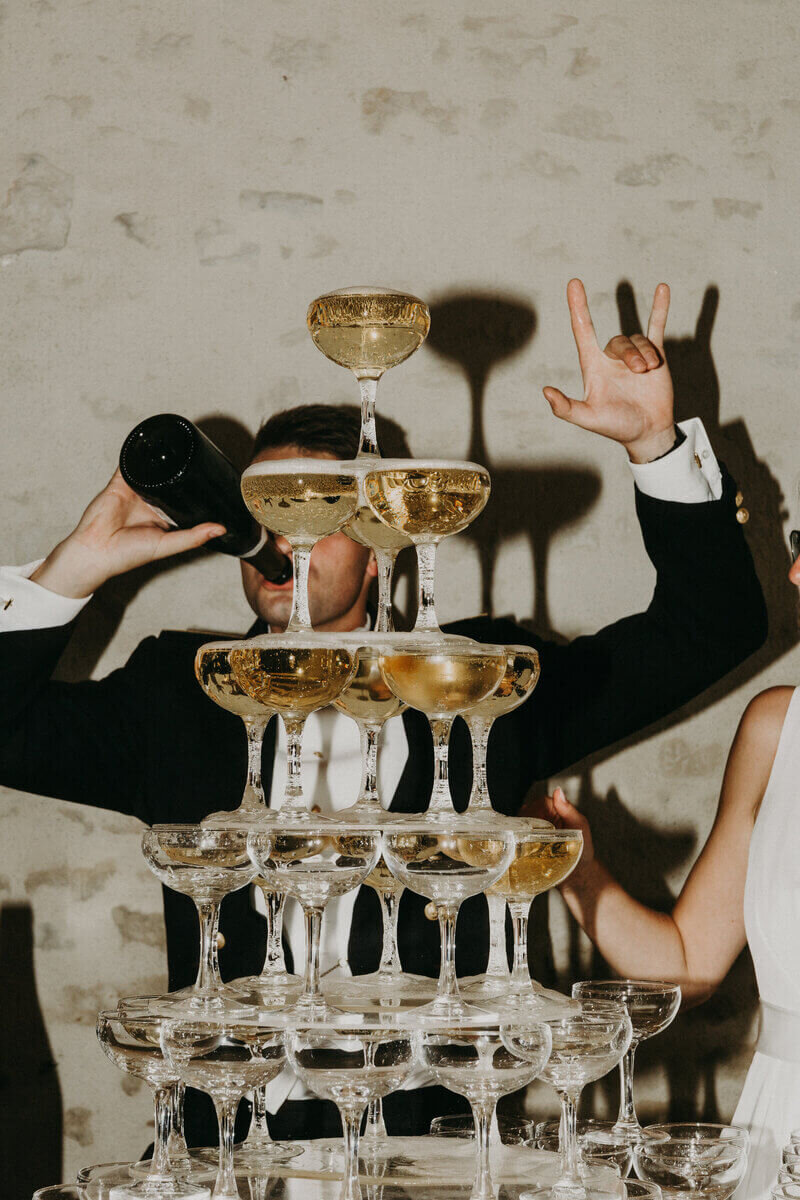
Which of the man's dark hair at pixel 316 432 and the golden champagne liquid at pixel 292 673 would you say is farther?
the man's dark hair at pixel 316 432

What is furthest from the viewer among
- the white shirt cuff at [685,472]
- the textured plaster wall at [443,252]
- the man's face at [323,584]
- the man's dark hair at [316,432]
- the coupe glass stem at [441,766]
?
the textured plaster wall at [443,252]

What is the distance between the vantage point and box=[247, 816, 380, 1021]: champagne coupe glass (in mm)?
1052

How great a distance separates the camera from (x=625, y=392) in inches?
72.8


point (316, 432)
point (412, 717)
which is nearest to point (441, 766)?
point (412, 717)

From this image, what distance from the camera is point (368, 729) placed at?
1458 millimetres

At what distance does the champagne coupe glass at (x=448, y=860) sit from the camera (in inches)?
41.0

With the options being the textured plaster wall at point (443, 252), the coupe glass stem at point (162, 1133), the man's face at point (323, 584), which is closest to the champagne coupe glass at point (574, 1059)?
the coupe glass stem at point (162, 1133)

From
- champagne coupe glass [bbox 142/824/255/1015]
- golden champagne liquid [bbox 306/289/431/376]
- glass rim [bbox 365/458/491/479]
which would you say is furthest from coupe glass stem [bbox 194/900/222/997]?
golden champagne liquid [bbox 306/289/431/376]

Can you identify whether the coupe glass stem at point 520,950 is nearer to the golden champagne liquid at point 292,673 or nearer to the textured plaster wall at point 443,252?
the golden champagne liquid at point 292,673

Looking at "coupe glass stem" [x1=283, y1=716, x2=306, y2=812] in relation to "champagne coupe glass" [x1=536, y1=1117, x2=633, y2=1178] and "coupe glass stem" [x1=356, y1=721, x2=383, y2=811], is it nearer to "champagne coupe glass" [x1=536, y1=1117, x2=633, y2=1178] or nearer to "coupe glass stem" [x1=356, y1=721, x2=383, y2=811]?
"coupe glass stem" [x1=356, y1=721, x2=383, y2=811]

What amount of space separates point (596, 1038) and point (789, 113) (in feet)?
8.12

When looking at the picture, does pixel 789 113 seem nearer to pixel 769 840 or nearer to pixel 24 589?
pixel 769 840

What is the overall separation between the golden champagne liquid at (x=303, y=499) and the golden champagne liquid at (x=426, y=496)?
24 mm

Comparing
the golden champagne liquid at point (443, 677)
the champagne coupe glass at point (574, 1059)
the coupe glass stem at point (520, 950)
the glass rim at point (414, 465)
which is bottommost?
the champagne coupe glass at point (574, 1059)
